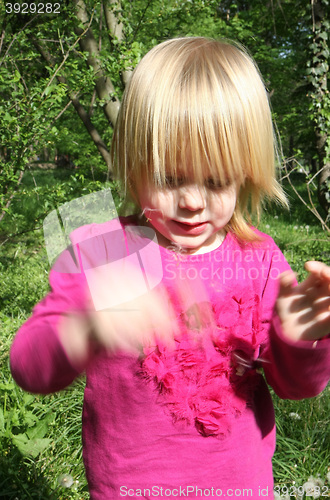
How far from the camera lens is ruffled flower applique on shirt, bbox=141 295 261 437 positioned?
0.93 metres

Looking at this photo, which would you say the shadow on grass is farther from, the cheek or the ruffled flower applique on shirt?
the cheek

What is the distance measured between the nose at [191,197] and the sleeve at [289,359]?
21cm

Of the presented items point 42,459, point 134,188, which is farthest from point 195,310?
point 42,459

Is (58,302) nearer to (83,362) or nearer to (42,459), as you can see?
(83,362)

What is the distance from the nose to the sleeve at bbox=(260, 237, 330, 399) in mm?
215

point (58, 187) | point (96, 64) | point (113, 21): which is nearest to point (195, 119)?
point (58, 187)

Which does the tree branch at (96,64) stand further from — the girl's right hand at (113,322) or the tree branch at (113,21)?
the girl's right hand at (113,322)

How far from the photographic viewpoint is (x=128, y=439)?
37.7 inches

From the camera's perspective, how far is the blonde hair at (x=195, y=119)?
862 millimetres
